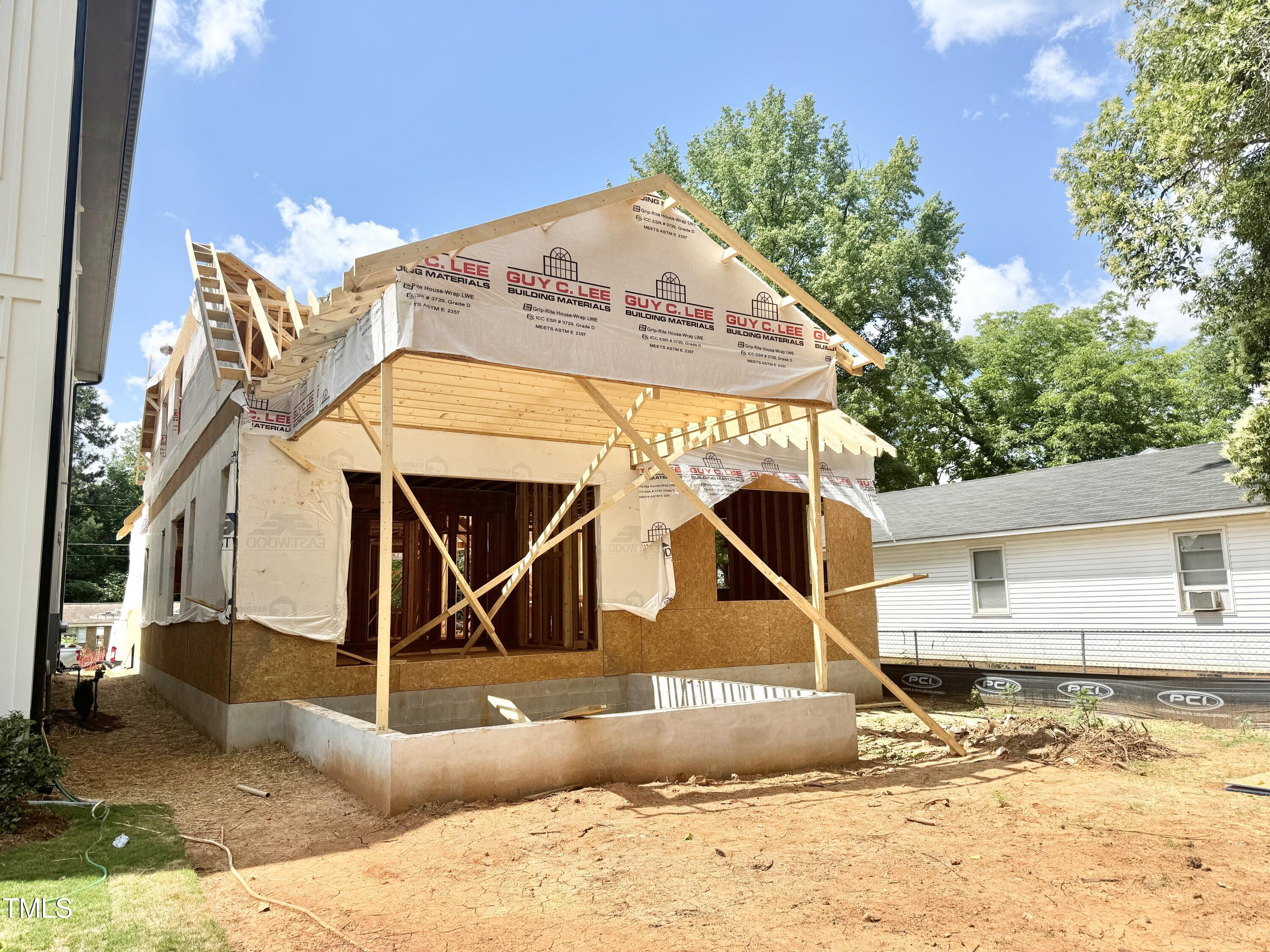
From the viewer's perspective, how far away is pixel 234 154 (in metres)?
61.5

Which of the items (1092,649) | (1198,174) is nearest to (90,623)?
(1092,649)

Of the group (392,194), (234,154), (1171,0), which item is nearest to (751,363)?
(1171,0)

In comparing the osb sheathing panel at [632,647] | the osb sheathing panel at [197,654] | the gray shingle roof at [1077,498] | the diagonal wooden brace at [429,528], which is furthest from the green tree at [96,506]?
the gray shingle roof at [1077,498]

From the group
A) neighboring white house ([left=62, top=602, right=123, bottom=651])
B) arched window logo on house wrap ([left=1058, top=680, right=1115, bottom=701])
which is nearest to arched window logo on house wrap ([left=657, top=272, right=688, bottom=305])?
arched window logo on house wrap ([left=1058, top=680, right=1115, bottom=701])

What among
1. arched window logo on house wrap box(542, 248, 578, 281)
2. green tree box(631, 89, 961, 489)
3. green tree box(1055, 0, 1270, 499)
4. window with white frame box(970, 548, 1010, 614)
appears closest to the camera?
arched window logo on house wrap box(542, 248, 578, 281)

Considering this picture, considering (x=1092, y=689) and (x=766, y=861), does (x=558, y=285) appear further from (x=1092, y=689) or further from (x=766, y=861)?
(x=1092, y=689)

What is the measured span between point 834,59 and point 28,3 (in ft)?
59.2

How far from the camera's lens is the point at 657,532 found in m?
11.2

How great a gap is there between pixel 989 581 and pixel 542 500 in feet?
32.1

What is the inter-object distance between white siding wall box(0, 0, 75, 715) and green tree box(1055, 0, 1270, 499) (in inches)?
Result: 569

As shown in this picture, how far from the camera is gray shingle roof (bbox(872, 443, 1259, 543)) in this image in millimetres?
14406

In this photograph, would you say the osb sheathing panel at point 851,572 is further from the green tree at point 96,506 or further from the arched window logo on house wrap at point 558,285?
the green tree at point 96,506

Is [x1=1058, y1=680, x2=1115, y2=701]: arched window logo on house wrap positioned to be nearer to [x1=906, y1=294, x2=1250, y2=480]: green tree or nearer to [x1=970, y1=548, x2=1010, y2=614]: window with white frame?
[x1=970, y1=548, x2=1010, y2=614]: window with white frame

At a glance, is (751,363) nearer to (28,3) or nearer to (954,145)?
(28,3)
